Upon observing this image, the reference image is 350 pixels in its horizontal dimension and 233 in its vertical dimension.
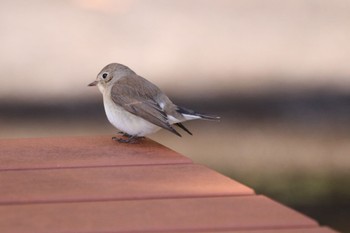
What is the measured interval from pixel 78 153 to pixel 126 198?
Result: 0.80 meters

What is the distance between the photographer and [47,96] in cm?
661

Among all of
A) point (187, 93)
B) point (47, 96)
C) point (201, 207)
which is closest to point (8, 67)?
point (47, 96)

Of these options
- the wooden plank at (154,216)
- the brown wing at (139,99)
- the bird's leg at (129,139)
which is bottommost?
the bird's leg at (129,139)

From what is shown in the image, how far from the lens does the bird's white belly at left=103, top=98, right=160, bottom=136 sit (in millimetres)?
4227

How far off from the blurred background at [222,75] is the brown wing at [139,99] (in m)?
2.11

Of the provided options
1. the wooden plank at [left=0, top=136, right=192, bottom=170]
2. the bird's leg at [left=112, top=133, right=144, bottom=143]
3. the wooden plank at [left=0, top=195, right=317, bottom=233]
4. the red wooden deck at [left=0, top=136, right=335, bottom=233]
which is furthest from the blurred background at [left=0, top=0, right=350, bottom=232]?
the wooden plank at [left=0, top=195, right=317, bottom=233]

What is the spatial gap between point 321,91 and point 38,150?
4.16 m

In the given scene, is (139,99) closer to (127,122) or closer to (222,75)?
(127,122)

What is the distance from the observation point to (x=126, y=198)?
2.35 m

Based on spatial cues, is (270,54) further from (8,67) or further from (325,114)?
(8,67)

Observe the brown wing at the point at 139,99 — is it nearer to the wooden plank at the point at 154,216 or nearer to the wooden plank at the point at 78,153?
the wooden plank at the point at 78,153

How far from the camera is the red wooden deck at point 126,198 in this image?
205 centimetres

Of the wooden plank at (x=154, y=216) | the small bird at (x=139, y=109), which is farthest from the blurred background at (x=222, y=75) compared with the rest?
the wooden plank at (x=154, y=216)

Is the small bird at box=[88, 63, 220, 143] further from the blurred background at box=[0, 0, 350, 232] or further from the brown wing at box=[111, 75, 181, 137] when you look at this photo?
the blurred background at box=[0, 0, 350, 232]
